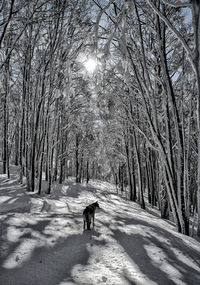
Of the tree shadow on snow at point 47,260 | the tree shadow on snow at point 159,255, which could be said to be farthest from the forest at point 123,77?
the tree shadow on snow at point 47,260

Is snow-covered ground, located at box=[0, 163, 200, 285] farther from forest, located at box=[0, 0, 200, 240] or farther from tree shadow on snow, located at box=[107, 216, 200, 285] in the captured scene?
forest, located at box=[0, 0, 200, 240]

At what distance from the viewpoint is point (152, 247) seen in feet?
12.4

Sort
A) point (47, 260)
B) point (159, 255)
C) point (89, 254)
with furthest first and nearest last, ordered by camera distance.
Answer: point (159, 255)
point (89, 254)
point (47, 260)

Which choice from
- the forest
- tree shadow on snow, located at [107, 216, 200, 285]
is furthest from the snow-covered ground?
the forest

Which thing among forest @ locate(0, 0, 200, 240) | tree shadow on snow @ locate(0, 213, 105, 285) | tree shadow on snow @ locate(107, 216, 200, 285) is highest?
forest @ locate(0, 0, 200, 240)

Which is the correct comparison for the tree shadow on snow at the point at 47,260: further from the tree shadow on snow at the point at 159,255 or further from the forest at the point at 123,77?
the forest at the point at 123,77

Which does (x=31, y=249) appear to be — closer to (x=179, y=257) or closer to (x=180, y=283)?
(x=180, y=283)

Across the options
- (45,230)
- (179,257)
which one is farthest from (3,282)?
(179,257)

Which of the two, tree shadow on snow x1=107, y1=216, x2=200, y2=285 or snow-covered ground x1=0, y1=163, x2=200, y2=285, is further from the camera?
tree shadow on snow x1=107, y1=216, x2=200, y2=285

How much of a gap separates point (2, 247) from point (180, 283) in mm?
2565

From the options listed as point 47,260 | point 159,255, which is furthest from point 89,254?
point 159,255

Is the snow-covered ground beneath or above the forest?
beneath

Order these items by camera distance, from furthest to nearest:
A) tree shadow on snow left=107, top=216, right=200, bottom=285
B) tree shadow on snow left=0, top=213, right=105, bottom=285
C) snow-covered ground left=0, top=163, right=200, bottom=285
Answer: tree shadow on snow left=107, top=216, right=200, bottom=285, snow-covered ground left=0, top=163, right=200, bottom=285, tree shadow on snow left=0, top=213, right=105, bottom=285

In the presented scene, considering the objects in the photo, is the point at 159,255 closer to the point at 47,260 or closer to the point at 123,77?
the point at 47,260
